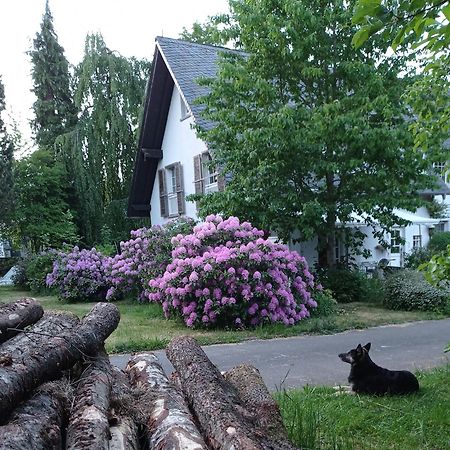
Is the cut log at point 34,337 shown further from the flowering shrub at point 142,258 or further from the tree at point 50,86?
the tree at point 50,86

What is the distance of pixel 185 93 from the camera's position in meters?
18.2

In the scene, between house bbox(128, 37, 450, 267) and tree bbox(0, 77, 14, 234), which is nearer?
house bbox(128, 37, 450, 267)

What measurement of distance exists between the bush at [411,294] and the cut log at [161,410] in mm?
9059

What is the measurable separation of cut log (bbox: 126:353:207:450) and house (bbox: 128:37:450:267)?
42.9 feet

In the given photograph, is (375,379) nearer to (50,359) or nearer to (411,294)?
(50,359)

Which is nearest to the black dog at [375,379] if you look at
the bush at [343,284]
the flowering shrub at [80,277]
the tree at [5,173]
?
the bush at [343,284]

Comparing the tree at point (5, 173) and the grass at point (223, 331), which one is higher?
the tree at point (5, 173)

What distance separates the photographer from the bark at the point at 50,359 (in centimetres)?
291

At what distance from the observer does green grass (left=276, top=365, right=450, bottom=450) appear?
383cm

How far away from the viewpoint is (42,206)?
2459 centimetres

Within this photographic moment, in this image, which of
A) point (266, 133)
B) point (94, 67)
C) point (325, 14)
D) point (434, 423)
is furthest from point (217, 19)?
point (434, 423)

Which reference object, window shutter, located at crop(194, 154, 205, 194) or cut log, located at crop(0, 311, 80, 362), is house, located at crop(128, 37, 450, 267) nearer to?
window shutter, located at crop(194, 154, 205, 194)

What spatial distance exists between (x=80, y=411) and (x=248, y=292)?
6991mm

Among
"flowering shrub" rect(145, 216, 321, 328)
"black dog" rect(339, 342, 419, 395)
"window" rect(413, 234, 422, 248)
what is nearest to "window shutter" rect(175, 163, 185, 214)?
"flowering shrub" rect(145, 216, 321, 328)
